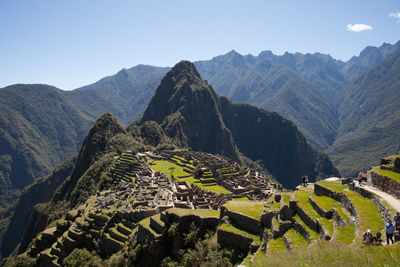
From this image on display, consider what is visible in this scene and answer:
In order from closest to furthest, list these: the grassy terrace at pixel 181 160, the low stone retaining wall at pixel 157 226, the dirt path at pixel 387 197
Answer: the dirt path at pixel 387 197, the low stone retaining wall at pixel 157 226, the grassy terrace at pixel 181 160

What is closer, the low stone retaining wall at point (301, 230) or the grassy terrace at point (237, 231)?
the low stone retaining wall at point (301, 230)

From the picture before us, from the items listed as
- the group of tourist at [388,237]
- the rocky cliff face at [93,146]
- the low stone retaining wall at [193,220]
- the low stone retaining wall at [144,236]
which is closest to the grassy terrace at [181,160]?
the rocky cliff face at [93,146]

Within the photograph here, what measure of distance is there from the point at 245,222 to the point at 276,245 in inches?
162

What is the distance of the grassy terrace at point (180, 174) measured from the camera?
184ft

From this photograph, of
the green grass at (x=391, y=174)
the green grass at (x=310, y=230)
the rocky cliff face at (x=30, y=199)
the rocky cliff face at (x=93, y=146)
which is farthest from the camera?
the rocky cliff face at (x=30, y=199)

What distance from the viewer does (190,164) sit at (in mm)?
78500

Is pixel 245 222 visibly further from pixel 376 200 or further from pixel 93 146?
pixel 93 146

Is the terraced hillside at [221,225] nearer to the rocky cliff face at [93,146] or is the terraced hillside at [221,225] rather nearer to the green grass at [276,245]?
the green grass at [276,245]

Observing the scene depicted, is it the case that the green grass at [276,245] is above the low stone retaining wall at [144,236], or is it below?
above

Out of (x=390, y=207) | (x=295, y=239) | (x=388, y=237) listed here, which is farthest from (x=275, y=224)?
(x=388, y=237)

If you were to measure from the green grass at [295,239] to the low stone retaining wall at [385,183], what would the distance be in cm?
540

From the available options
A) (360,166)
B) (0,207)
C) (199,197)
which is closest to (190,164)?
(199,197)

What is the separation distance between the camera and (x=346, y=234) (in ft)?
41.3

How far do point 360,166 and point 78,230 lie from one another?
18495 centimetres
